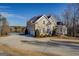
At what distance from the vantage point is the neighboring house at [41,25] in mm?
3711

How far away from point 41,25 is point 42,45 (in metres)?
0.22

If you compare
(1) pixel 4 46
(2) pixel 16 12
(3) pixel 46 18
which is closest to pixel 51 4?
(3) pixel 46 18

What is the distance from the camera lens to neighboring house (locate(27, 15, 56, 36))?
3711mm

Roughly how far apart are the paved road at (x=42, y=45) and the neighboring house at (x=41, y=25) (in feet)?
0.25

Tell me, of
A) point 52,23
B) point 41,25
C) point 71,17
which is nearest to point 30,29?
point 41,25

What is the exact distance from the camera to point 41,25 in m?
3.72

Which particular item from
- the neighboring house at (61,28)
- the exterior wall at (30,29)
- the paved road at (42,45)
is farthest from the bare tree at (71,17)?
the exterior wall at (30,29)

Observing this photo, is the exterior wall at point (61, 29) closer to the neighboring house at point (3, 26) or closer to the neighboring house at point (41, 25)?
the neighboring house at point (41, 25)

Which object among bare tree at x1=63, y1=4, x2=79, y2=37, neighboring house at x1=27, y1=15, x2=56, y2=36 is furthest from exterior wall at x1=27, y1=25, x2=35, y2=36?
bare tree at x1=63, y1=4, x2=79, y2=37

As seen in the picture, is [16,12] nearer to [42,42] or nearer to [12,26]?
[12,26]

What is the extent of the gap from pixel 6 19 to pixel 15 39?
9.5 inches

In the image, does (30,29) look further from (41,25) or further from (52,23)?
(52,23)

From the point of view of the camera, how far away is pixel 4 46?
12.2 feet

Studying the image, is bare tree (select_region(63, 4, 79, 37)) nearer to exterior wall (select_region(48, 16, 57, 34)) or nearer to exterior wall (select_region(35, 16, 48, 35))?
exterior wall (select_region(48, 16, 57, 34))
